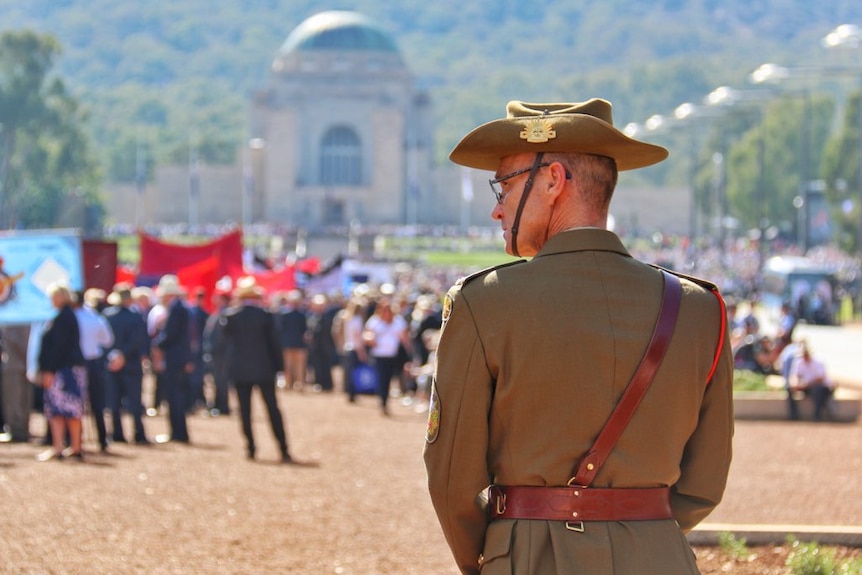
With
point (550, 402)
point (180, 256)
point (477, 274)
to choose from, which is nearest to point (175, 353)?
point (180, 256)

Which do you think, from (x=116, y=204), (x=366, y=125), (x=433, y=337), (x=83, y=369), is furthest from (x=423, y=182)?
(x=83, y=369)

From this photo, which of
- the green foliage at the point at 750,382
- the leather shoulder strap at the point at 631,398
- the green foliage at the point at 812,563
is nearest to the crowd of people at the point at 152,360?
the green foliage at the point at 750,382

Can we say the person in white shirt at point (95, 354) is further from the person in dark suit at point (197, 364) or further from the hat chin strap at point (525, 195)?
the hat chin strap at point (525, 195)

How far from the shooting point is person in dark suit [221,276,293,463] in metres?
14.1

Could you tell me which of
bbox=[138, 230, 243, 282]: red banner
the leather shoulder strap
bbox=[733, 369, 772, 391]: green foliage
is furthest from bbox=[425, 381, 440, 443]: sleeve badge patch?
bbox=[138, 230, 243, 282]: red banner

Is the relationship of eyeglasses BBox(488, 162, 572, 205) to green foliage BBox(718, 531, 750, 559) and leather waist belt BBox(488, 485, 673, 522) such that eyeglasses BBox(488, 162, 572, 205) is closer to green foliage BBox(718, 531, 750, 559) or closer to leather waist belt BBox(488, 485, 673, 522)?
leather waist belt BBox(488, 485, 673, 522)

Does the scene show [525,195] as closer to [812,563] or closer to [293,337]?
[812,563]

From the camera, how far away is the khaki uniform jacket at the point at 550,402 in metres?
3.96

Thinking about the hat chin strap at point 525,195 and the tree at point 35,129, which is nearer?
the hat chin strap at point 525,195

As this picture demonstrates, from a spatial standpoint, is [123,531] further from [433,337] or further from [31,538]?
[433,337]

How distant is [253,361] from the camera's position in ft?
46.6

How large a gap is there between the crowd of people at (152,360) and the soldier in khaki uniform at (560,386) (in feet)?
31.7

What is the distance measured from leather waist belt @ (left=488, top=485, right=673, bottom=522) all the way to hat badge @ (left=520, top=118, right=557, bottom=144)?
0.81 meters

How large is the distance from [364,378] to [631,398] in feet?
60.9
